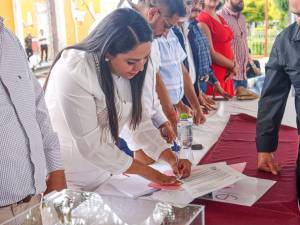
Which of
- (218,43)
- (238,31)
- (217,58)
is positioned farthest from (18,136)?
(238,31)

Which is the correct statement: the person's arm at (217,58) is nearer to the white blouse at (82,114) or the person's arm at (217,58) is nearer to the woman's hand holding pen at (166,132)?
the woman's hand holding pen at (166,132)

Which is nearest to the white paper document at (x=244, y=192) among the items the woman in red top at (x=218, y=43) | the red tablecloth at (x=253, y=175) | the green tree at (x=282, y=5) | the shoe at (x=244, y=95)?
the red tablecloth at (x=253, y=175)

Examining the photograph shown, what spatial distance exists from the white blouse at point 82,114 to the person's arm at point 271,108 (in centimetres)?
52

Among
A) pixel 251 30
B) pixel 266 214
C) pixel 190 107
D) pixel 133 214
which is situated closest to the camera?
pixel 133 214

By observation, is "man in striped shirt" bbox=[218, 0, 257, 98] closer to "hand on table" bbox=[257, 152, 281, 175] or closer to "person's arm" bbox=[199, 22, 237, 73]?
"person's arm" bbox=[199, 22, 237, 73]

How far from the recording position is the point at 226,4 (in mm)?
3861

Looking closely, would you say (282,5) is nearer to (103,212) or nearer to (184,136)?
(184,136)

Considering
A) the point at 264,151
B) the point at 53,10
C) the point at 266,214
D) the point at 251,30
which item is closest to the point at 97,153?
the point at 266,214

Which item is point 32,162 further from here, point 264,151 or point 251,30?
point 251,30

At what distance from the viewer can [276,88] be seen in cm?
148

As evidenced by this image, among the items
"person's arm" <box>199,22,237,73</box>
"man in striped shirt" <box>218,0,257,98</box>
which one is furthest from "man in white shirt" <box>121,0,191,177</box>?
"man in striped shirt" <box>218,0,257,98</box>

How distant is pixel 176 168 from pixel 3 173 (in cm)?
62

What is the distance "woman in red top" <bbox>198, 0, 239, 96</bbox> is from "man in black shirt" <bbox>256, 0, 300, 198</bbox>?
150 centimetres

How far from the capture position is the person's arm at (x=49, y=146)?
3.97ft
